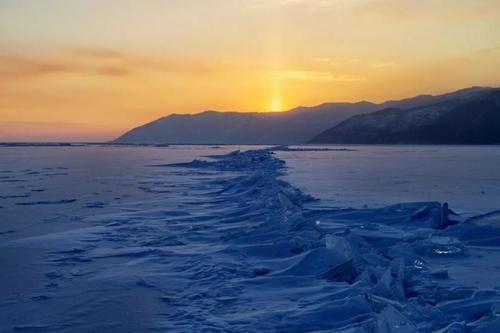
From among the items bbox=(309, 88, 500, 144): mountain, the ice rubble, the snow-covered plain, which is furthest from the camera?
bbox=(309, 88, 500, 144): mountain

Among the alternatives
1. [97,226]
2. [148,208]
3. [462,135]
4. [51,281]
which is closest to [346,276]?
[51,281]

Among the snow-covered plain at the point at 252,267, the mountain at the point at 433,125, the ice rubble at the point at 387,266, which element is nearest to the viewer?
the ice rubble at the point at 387,266

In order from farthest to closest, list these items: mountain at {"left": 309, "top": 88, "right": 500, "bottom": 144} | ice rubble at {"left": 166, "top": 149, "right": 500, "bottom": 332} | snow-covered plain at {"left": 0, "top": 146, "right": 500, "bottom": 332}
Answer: mountain at {"left": 309, "top": 88, "right": 500, "bottom": 144}, snow-covered plain at {"left": 0, "top": 146, "right": 500, "bottom": 332}, ice rubble at {"left": 166, "top": 149, "right": 500, "bottom": 332}

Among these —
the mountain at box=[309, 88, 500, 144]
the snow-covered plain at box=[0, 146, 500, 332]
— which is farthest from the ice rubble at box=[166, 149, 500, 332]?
the mountain at box=[309, 88, 500, 144]

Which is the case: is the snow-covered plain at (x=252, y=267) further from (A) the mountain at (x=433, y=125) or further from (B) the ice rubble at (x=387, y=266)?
(A) the mountain at (x=433, y=125)

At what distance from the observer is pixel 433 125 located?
96.3 meters

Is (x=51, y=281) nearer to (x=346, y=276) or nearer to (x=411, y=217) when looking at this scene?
(x=346, y=276)

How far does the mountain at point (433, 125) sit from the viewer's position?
8875 cm

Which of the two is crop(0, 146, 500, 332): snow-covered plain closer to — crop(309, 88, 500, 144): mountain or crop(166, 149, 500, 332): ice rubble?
crop(166, 149, 500, 332): ice rubble

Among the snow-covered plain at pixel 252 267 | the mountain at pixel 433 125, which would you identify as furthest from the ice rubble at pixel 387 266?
the mountain at pixel 433 125

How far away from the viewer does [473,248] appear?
611 cm

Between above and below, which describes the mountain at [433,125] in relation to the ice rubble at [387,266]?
above

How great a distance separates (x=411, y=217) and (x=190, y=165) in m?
20.1

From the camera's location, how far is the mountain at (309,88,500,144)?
88.8 m
